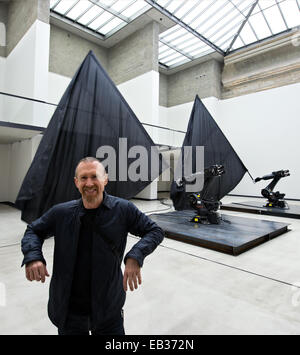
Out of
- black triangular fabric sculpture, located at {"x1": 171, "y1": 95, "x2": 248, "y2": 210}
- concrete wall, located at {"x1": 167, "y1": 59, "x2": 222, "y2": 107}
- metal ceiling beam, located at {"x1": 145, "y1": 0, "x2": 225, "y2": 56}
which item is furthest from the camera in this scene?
concrete wall, located at {"x1": 167, "y1": 59, "x2": 222, "y2": 107}

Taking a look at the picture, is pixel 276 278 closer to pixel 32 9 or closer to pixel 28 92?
pixel 28 92

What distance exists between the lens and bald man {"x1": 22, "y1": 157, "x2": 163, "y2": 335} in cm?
105

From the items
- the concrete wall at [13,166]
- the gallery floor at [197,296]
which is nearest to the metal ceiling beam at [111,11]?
the concrete wall at [13,166]

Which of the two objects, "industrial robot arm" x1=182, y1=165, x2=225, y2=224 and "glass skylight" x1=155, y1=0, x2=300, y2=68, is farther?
"glass skylight" x1=155, y1=0, x2=300, y2=68

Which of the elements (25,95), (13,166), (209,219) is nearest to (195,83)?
(25,95)

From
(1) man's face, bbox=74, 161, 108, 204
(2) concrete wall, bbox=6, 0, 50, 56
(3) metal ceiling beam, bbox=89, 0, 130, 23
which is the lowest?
(1) man's face, bbox=74, 161, 108, 204

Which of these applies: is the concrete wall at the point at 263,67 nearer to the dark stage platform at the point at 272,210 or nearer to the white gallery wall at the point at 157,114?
the white gallery wall at the point at 157,114

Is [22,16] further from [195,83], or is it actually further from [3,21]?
[195,83]

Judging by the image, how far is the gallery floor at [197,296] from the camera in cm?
162

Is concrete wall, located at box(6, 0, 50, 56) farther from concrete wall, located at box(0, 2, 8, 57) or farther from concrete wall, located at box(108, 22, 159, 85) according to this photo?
concrete wall, located at box(108, 22, 159, 85)

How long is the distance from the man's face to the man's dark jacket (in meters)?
0.06

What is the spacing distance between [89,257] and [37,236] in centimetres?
28

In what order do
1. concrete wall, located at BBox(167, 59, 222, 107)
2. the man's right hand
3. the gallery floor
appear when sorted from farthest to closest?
1. concrete wall, located at BBox(167, 59, 222, 107)
2. the gallery floor
3. the man's right hand

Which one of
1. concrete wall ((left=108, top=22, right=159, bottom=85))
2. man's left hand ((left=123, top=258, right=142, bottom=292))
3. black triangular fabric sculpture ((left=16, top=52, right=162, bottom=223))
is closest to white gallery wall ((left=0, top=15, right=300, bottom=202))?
concrete wall ((left=108, top=22, right=159, bottom=85))
